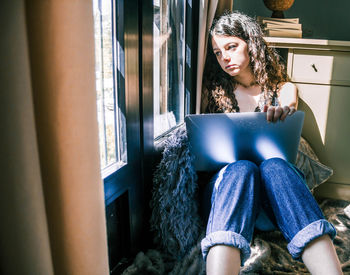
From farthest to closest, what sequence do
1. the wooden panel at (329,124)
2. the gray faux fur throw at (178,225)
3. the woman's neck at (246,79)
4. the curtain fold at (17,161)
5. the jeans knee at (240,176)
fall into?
1. the wooden panel at (329,124)
2. the woman's neck at (246,79)
3. the gray faux fur throw at (178,225)
4. the jeans knee at (240,176)
5. the curtain fold at (17,161)

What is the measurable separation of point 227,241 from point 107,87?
1.71 ft

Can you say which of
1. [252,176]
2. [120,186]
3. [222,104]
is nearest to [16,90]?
[120,186]

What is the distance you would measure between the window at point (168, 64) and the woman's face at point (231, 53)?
18 cm

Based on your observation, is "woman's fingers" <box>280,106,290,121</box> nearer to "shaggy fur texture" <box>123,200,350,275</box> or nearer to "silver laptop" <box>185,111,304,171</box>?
"silver laptop" <box>185,111,304,171</box>

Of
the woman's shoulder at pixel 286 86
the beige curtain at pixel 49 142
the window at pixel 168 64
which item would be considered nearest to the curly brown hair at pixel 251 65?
the woman's shoulder at pixel 286 86

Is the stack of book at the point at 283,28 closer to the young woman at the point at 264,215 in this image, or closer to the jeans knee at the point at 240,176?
the young woman at the point at 264,215

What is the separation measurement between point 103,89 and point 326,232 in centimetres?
70

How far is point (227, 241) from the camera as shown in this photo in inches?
31.3

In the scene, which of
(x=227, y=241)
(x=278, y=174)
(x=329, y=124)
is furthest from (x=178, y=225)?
(x=329, y=124)

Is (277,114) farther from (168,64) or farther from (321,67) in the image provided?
(321,67)


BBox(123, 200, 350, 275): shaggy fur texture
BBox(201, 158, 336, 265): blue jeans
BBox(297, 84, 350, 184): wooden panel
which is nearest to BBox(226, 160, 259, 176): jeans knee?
BBox(201, 158, 336, 265): blue jeans

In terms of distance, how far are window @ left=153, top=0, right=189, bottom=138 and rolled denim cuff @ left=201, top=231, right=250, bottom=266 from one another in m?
0.50

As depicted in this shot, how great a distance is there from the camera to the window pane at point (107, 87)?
82 cm

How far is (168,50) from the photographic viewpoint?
4.30 ft
